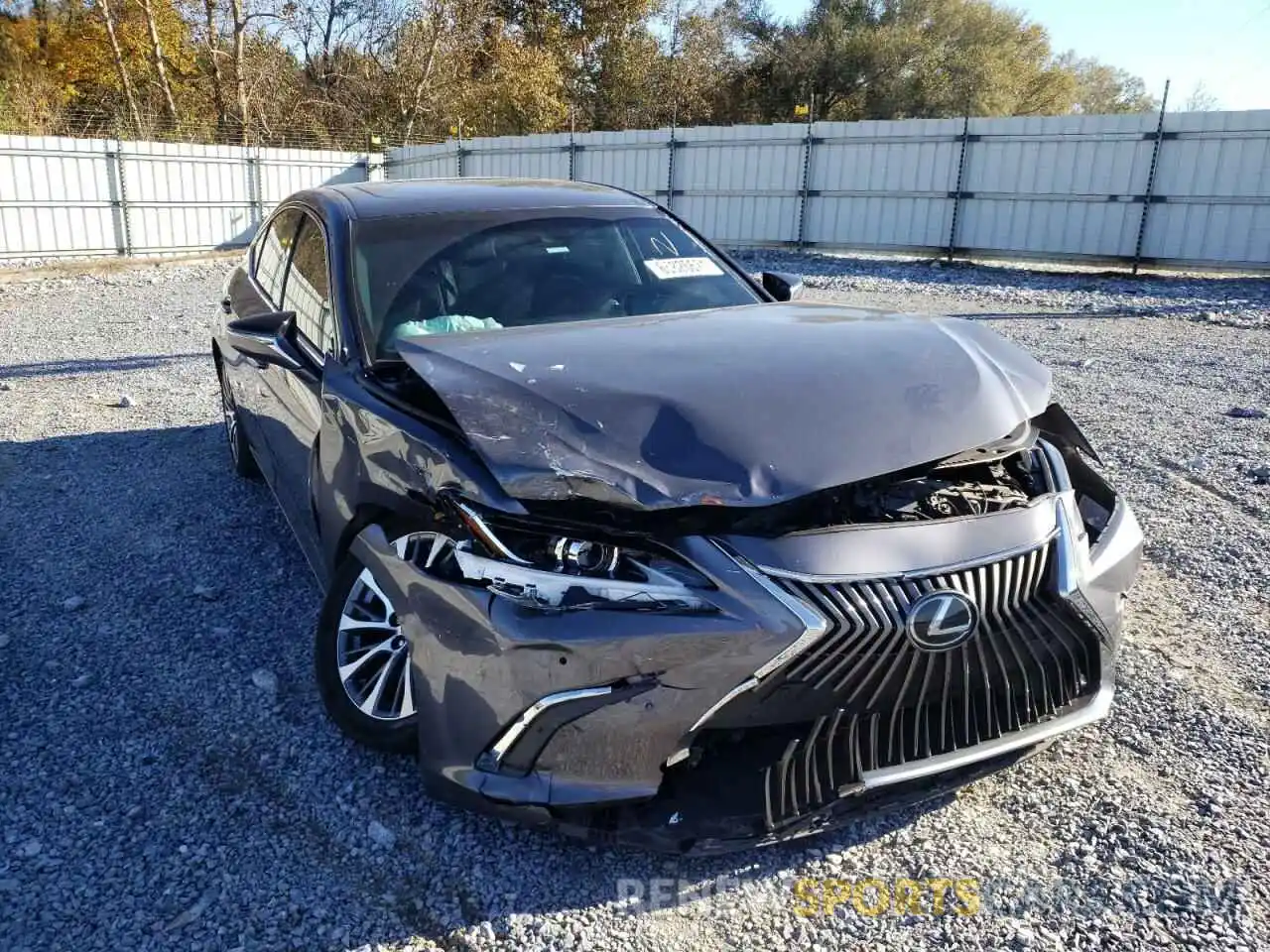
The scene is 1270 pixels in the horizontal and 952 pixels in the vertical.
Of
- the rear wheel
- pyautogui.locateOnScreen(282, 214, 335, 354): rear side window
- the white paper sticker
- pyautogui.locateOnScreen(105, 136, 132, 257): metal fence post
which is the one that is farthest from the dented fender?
pyautogui.locateOnScreen(105, 136, 132, 257): metal fence post

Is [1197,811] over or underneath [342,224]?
underneath

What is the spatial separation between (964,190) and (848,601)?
16017mm

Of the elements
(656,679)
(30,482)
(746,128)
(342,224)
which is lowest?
(30,482)

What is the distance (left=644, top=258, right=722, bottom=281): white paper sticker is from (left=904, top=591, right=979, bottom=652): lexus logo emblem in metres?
2.13

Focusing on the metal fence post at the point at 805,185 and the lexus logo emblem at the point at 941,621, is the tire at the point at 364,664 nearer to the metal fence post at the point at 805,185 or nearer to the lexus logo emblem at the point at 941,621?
the lexus logo emblem at the point at 941,621

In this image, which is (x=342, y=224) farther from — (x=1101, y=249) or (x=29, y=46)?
(x=29, y=46)

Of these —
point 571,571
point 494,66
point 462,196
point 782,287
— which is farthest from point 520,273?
point 494,66

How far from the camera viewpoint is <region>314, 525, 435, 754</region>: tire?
2678mm

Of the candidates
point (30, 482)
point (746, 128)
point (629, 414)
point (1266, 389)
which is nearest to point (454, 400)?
point (629, 414)

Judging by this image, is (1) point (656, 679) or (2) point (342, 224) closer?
(1) point (656, 679)

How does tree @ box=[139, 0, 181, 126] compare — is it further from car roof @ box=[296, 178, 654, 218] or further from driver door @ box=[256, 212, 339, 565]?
driver door @ box=[256, 212, 339, 565]

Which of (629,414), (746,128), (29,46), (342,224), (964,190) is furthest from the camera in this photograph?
(29,46)

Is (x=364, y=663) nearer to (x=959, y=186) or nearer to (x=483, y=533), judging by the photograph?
(x=483, y=533)

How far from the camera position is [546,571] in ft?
7.06
